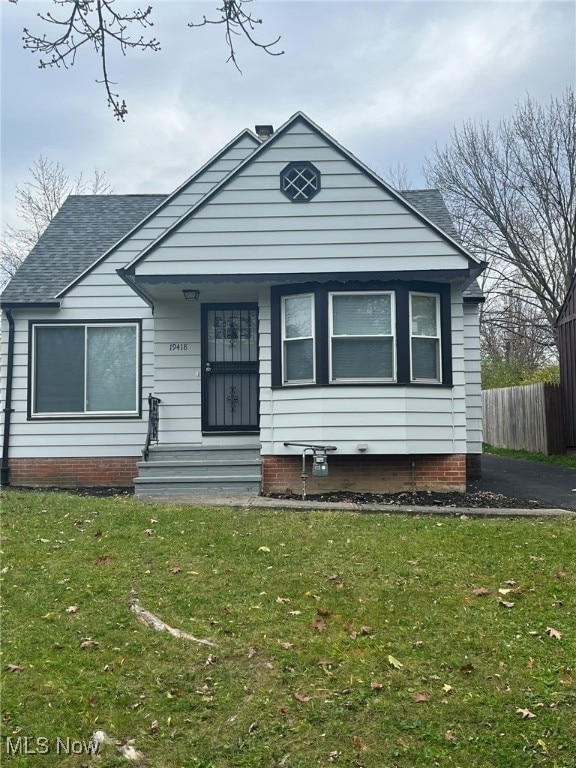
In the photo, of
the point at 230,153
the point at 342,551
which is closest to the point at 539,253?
the point at 230,153

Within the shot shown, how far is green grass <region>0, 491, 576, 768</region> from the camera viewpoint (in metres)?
3.19

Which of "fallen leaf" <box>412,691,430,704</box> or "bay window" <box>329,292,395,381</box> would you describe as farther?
"bay window" <box>329,292,395,381</box>

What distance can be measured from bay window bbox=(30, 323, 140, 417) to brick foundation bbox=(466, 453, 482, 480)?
618 cm

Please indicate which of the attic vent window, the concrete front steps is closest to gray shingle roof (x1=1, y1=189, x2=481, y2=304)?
the attic vent window

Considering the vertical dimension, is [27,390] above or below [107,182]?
below

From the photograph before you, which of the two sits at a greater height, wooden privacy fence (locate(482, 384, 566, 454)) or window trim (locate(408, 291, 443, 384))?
window trim (locate(408, 291, 443, 384))

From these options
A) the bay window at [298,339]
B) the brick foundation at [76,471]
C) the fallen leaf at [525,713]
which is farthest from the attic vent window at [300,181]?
the fallen leaf at [525,713]

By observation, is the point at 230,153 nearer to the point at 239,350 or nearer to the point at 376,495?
the point at 239,350

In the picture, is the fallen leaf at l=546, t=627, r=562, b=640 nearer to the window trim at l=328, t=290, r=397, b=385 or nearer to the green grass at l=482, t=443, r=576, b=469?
the window trim at l=328, t=290, r=397, b=385

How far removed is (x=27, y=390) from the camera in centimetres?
1133

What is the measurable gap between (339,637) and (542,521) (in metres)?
4.15

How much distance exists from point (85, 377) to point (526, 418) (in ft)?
45.0

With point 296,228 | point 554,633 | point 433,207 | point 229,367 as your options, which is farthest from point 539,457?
point 554,633

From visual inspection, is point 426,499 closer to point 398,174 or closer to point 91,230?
point 91,230
